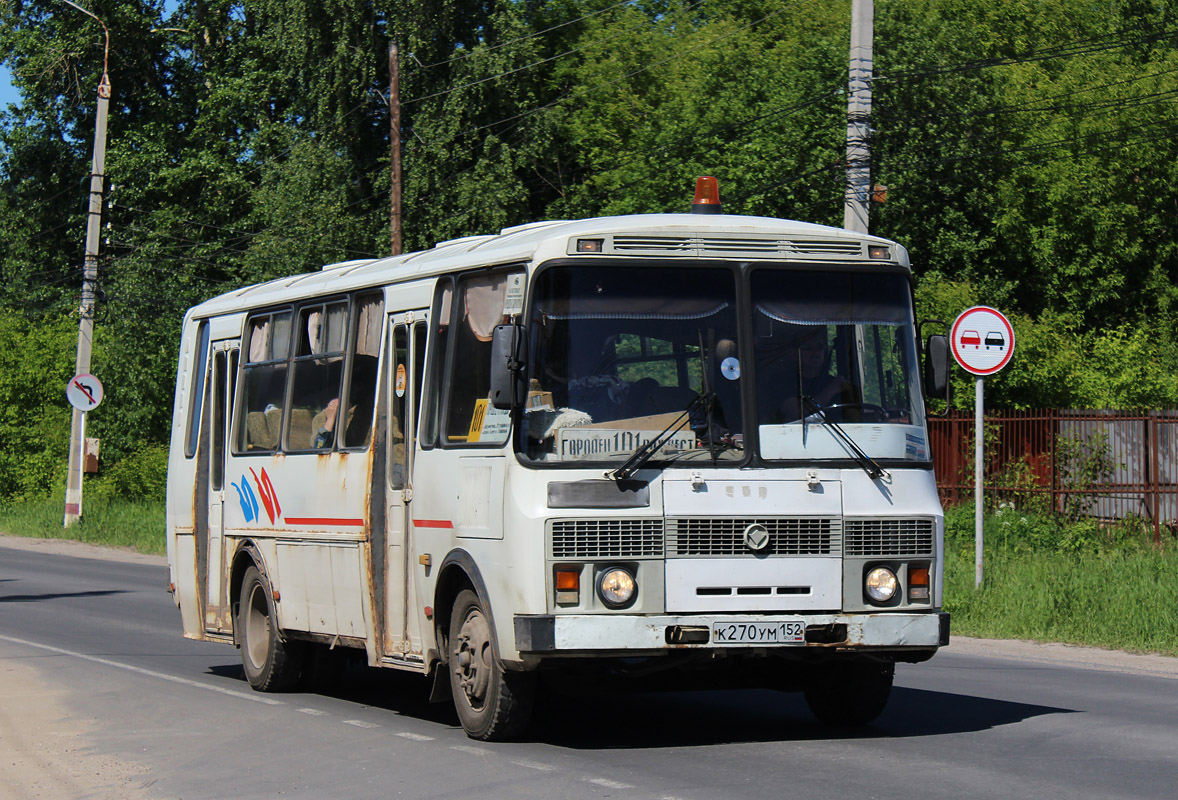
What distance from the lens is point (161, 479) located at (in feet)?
145

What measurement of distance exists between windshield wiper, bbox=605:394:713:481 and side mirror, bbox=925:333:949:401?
1.40 metres

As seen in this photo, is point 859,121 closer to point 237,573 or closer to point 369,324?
point 237,573

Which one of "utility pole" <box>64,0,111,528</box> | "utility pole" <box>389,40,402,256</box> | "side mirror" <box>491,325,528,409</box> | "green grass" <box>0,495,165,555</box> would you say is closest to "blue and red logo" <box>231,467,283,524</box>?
"side mirror" <box>491,325,528,409</box>

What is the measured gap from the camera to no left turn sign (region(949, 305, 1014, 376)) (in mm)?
18172

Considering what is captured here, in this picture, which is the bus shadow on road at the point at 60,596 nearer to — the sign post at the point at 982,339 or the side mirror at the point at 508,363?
the sign post at the point at 982,339

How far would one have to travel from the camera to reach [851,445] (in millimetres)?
9383

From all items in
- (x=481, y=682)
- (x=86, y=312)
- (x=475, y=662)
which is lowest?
(x=481, y=682)

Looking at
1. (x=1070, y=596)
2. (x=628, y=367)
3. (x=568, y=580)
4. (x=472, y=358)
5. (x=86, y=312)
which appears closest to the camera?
(x=568, y=580)

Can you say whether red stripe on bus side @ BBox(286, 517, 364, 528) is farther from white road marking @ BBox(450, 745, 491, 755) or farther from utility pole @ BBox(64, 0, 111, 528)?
utility pole @ BBox(64, 0, 111, 528)

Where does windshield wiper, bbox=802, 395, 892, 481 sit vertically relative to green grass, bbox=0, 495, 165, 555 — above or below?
above

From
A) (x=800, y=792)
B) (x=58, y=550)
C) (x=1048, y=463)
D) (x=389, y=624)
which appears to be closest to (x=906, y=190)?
(x=1048, y=463)

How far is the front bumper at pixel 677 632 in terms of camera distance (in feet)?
28.6

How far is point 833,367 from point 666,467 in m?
1.17

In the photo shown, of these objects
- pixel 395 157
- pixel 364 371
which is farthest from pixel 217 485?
pixel 395 157
